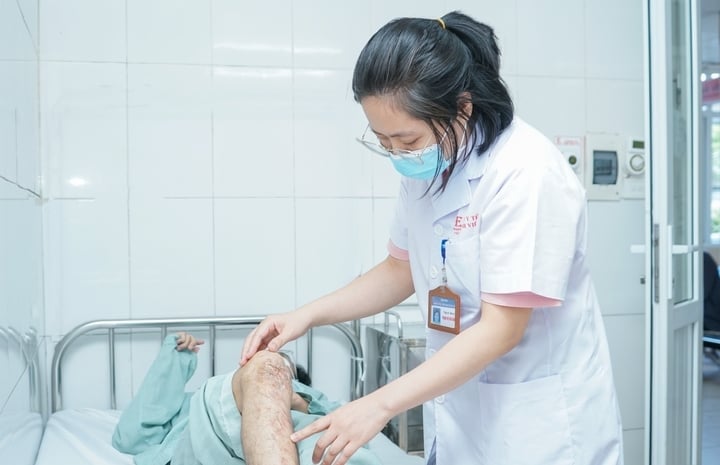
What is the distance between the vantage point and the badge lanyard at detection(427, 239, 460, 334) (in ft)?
3.94

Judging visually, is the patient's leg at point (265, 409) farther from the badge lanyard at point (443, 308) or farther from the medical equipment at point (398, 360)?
the medical equipment at point (398, 360)

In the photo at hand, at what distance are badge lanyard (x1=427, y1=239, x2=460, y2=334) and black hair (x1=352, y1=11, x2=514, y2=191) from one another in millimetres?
245

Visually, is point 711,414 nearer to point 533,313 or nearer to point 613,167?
point 613,167

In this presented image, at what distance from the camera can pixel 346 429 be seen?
3.16ft

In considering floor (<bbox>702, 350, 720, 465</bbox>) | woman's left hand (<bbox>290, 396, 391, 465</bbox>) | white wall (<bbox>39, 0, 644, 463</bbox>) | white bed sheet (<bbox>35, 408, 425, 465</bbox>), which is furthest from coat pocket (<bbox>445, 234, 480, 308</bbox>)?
floor (<bbox>702, 350, 720, 465</bbox>)

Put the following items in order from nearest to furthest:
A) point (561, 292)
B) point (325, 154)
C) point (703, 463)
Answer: point (561, 292)
point (325, 154)
point (703, 463)

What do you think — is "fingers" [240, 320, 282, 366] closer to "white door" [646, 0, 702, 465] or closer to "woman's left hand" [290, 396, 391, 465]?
"woman's left hand" [290, 396, 391, 465]

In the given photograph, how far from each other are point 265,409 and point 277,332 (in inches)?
8.5

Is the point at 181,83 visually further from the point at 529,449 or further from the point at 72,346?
the point at 529,449

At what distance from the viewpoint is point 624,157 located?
2807 mm

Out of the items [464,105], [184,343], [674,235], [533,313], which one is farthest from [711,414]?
[464,105]

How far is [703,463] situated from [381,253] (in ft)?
6.55

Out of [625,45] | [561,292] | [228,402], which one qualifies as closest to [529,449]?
[561,292]

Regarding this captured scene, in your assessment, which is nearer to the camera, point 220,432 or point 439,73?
point 439,73
